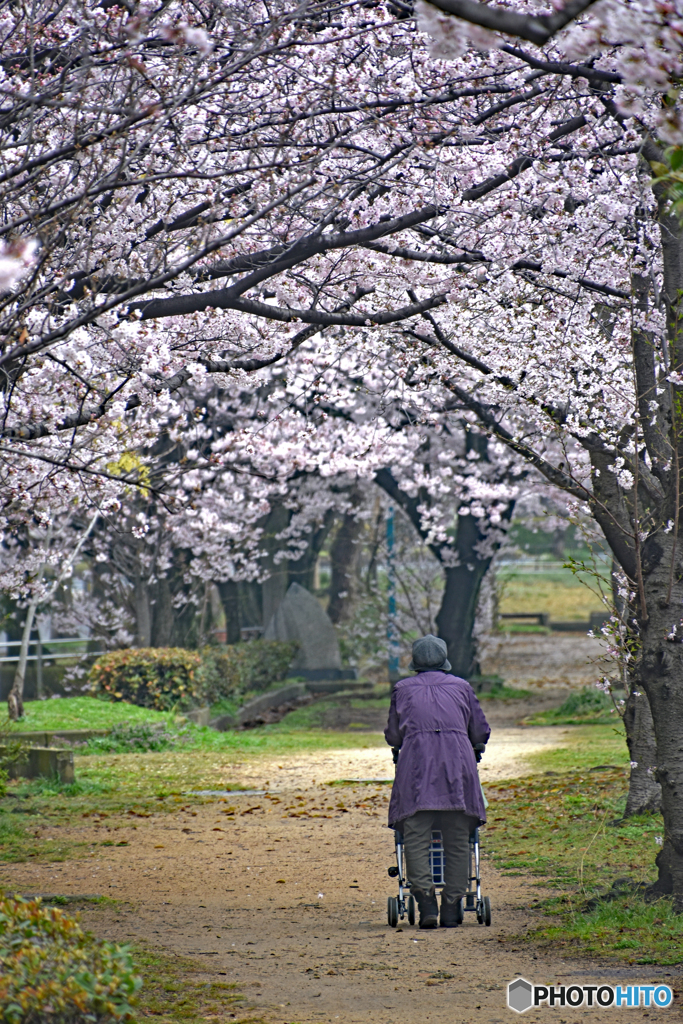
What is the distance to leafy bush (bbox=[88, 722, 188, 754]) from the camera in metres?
13.9

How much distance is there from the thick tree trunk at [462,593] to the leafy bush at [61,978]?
15.8 m

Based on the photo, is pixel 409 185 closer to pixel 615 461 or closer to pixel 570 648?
pixel 615 461

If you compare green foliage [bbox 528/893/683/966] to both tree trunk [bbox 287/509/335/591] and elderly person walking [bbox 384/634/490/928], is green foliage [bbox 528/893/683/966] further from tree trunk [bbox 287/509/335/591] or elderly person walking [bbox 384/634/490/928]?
tree trunk [bbox 287/509/335/591]

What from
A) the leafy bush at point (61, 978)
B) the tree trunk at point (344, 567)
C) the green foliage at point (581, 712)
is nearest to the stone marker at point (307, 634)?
the tree trunk at point (344, 567)

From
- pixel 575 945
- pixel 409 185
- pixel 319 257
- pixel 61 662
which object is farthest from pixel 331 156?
pixel 61 662

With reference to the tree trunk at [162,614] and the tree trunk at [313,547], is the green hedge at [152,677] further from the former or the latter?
the tree trunk at [313,547]

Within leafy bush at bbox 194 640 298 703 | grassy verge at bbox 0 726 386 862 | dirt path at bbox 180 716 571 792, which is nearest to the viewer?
grassy verge at bbox 0 726 386 862

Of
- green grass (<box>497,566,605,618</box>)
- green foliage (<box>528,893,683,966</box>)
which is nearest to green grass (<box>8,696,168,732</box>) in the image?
green foliage (<box>528,893,683,966</box>)

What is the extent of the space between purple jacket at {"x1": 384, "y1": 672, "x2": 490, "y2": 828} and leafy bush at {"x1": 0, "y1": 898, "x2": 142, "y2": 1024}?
9.64 feet

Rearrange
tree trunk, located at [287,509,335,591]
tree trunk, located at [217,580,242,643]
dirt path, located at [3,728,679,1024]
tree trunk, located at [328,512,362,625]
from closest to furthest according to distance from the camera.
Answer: dirt path, located at [3,728,679,1024]
tree trunk, located at [217,580,242,643]
tree trunk, located at [287,509,335,591]
tree trunk, located at [328,512,362,625]

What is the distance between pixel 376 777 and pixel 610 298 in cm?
618

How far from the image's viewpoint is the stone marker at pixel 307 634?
75.7 ft

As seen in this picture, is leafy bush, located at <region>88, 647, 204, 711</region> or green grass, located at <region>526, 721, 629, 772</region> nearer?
green grass, located at <region>526, 721, 629, 772</region>

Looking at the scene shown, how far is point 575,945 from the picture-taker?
19.5 ft
